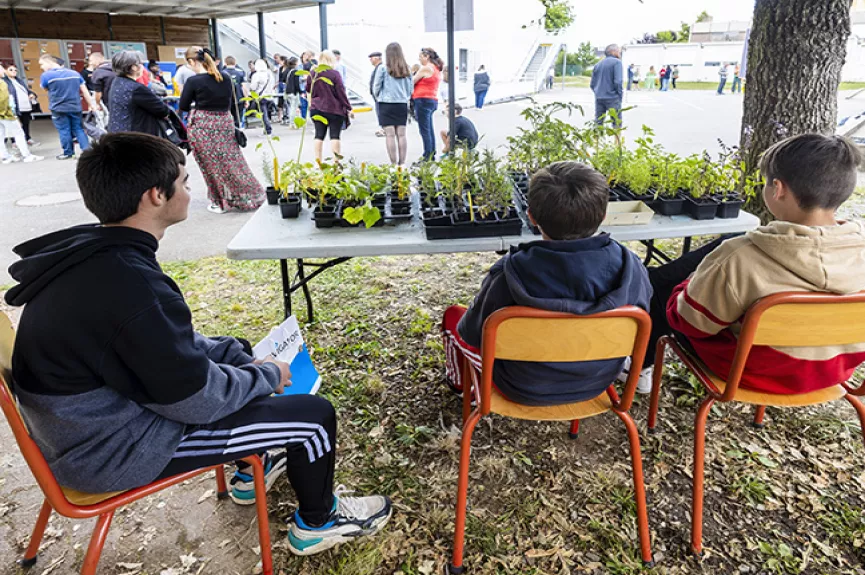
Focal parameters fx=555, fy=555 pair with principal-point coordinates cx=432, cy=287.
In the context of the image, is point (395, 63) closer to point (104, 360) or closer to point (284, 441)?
point (284, 441)

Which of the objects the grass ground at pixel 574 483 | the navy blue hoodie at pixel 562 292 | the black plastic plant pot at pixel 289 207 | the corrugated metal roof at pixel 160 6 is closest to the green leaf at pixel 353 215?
the black plastic plant pot at pixel 289 207

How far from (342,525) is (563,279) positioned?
1081mm

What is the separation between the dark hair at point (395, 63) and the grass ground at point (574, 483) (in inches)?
182

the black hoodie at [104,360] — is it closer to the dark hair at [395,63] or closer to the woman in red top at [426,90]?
the dark hair at [395,63]

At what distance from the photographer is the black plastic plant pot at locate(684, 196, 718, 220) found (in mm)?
2699

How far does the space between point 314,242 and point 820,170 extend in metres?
1.86

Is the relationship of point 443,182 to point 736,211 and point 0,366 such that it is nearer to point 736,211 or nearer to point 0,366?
point 736,211

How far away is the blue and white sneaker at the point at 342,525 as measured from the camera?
70.5 inches

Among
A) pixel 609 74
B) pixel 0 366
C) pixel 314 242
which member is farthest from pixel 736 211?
pixel 609 74

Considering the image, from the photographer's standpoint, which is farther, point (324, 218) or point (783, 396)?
point (324, 218)

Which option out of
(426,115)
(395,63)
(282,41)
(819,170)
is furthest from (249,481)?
(282,41)

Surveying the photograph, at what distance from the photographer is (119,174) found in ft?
4.68

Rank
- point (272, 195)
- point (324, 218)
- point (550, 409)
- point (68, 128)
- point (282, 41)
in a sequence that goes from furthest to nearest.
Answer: point (282, 41) → point (68, 128) → point (272, 195) → point (324, 218) → point (550, 409)

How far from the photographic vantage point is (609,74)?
8844 mm
